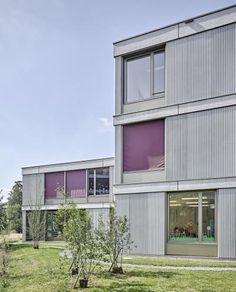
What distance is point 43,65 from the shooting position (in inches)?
698

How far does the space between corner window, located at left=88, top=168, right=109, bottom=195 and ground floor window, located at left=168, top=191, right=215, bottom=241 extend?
13.3m

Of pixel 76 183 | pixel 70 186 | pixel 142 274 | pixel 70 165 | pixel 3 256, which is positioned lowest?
pixel 142 274

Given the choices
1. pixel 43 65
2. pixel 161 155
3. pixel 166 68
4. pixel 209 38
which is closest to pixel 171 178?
pixel 161 155

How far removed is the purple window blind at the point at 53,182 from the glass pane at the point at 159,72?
669 inches

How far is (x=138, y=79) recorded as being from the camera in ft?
63.6

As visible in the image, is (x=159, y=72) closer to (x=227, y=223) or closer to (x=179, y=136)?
(x=179, y=136)

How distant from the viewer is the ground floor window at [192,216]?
55.1ft

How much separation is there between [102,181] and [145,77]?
13.4 metres

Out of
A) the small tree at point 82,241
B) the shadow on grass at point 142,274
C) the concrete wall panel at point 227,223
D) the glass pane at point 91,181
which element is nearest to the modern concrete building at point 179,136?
the concrete wall panel at point 227,223

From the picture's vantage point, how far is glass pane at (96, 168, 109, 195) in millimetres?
30797

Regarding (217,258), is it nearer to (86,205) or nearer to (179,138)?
Result: (179,138)

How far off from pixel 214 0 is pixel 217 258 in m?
10.1

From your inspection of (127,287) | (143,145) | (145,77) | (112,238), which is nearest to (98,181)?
(143,145)

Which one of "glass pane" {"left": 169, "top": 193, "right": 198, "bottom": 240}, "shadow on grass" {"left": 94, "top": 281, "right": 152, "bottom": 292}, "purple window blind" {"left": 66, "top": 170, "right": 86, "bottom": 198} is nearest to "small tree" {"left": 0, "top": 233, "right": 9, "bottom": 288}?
"shadow on grass" {"left": 94, "top": 281, "right": 152, "bottom": 292}
